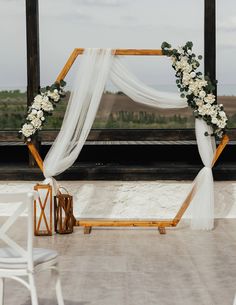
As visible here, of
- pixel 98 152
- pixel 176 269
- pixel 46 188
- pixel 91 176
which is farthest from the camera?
pixel 98 152

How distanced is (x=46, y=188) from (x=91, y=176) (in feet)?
2.85

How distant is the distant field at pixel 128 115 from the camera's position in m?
10.1

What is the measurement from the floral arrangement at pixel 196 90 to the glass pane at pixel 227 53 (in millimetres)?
3286

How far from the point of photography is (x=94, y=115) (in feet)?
24.4

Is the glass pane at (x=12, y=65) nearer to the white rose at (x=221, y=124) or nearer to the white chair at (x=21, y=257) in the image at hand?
the white rose at (x=221, y=124)

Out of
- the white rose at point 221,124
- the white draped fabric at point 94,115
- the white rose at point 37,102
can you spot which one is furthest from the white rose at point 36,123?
the white rose at point 221,124

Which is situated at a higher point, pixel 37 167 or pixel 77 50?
pixel 77 50

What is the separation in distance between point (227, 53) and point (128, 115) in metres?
1.82

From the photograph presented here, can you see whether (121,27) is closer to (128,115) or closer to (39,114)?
(128,115)

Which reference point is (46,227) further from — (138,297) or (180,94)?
(138,297)

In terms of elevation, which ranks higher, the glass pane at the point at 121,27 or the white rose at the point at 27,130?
the glass pane at the point at 121,27

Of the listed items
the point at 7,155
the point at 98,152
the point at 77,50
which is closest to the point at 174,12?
the point at 98,152

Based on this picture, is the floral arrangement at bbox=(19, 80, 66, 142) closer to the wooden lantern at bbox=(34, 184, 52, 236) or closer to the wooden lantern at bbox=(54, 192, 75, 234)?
the wooden lantern at bbox=(34, 184, 52, 236)

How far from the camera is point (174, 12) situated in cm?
1108
